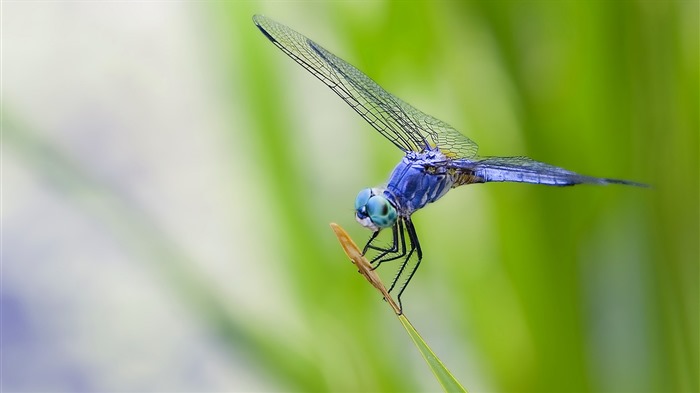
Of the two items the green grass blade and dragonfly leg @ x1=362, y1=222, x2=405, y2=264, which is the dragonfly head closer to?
dragonfly leg @ x1=362, y1=222, x2=405, y2=264

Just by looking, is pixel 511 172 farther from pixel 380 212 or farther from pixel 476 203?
pixel 476 203

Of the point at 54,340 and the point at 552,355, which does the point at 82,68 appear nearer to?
the point at 54,340

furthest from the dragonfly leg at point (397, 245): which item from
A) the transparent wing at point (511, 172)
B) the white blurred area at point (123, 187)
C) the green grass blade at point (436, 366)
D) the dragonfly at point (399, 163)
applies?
the white blurred area at point (123, 187)

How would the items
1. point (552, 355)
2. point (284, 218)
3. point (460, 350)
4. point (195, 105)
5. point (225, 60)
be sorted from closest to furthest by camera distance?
point (552, 355) < point (284, 218) < point (225, 60) < point (460, 350) < point (195, 105)

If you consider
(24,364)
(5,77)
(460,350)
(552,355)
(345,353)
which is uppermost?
(5,77)

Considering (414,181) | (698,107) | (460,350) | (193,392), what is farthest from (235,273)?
(698,107)

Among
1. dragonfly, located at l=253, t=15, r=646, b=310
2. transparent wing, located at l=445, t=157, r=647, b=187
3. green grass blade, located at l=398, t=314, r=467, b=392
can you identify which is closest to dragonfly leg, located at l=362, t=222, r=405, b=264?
dragonfly, located at l=253, t=15, r=646, b=310

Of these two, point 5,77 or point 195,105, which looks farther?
point 195,105
